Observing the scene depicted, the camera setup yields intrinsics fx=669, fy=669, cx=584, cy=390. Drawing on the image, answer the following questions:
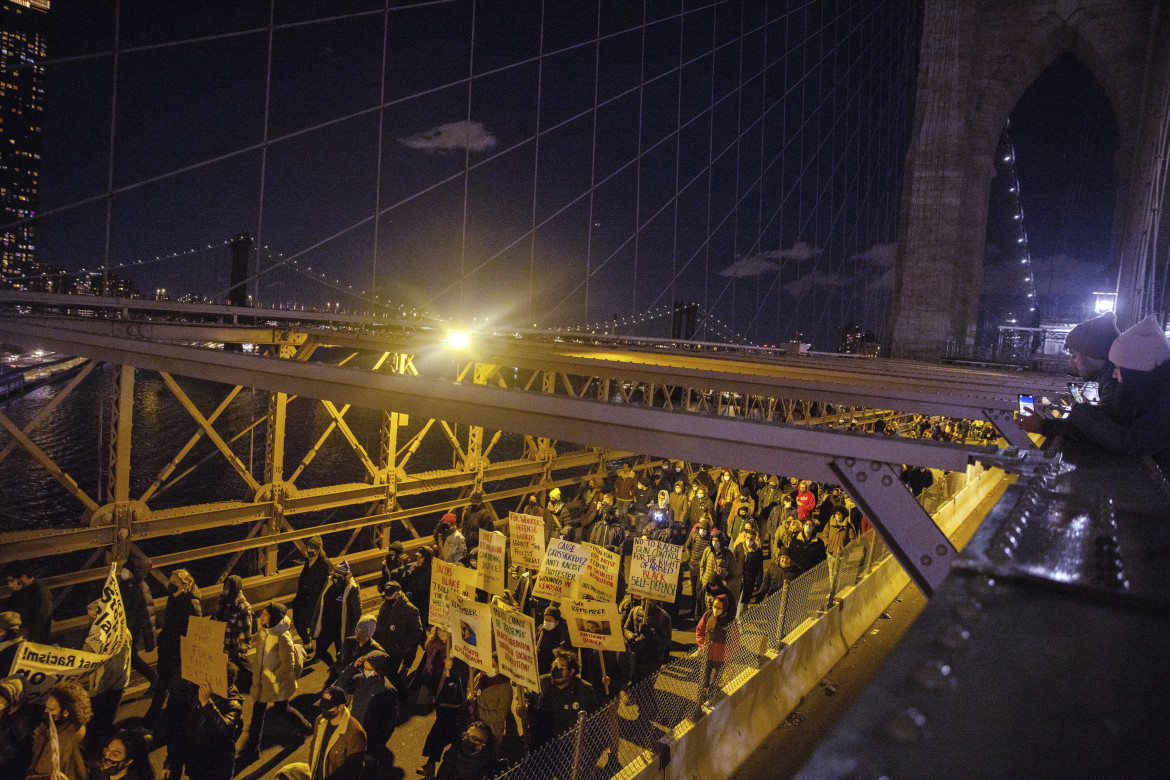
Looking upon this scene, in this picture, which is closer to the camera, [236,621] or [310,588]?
[236,621]

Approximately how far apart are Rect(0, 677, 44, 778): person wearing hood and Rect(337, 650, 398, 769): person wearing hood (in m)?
1.87

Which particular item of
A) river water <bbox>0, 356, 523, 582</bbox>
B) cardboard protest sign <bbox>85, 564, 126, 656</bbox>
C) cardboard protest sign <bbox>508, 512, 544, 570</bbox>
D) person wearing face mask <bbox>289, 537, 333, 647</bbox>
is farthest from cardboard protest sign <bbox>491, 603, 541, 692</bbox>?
river water <bbox>0, 356, 523, 582</bbox>

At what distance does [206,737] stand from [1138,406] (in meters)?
5.87

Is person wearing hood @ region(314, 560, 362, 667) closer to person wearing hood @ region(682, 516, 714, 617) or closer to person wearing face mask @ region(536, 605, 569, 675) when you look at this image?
person wearing face mask @ region(536, 605, 569, 675)

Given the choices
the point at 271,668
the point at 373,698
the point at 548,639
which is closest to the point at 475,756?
the point at 373,698

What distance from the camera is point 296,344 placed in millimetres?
10133

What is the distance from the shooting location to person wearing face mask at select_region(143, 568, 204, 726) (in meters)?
5.77

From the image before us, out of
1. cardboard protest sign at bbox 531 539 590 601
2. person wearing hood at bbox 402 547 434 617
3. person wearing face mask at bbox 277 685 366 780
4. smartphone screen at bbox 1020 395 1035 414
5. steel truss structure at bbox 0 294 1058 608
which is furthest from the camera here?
person wearing hood at bbox 402 547 434 617

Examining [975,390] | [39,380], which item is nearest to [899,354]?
[975,390]

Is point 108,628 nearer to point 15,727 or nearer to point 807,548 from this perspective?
point 15,727

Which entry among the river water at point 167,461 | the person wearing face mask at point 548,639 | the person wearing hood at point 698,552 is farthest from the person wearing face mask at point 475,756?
the river water at point 167,461

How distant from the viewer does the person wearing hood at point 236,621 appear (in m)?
5.58

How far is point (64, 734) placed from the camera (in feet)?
13.4

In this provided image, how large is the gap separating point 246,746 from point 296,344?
6.10 meters
